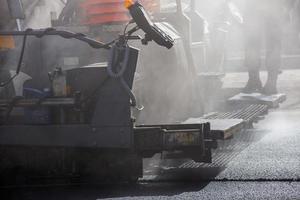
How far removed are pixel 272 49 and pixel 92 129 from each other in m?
5.68

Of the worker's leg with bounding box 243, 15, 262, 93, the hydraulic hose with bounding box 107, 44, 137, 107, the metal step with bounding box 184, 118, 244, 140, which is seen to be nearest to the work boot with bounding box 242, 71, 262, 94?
the worker's leg with bounding box 243, 15, 262, 93

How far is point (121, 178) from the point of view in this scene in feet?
18.6

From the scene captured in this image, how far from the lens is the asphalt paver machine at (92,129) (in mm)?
→ 5461

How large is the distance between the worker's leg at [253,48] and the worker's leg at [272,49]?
0.44 feet

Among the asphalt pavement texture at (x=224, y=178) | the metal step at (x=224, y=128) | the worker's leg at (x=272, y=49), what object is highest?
the worker's leg at (x=272, y=49)

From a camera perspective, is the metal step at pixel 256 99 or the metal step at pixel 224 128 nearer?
the metal step at pixel 224 128

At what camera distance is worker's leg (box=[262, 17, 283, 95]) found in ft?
34.4

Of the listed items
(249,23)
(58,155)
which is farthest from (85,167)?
(249,23)

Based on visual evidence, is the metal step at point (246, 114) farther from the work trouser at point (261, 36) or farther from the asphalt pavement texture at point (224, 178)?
the work trouser at point (261, 36)

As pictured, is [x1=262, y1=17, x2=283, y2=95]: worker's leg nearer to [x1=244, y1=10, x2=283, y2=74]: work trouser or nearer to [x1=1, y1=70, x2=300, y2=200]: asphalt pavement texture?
[x1=244, y1=10, x2=283, y2=74]: work trouser

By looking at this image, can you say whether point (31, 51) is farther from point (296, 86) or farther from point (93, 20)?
point (296, 86)

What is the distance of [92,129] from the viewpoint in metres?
5.45

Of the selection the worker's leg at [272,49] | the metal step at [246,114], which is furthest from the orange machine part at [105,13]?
the worker's leg at [272,49]

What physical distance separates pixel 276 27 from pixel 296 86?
2471 mm
